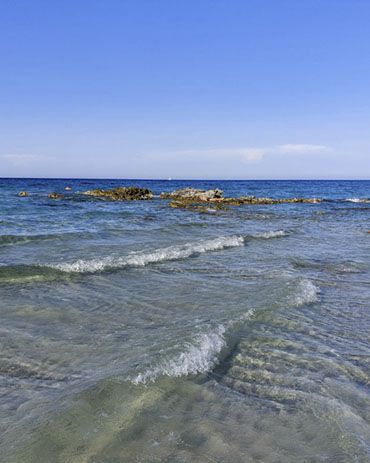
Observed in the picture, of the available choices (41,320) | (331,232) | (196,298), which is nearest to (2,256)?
(41,320)

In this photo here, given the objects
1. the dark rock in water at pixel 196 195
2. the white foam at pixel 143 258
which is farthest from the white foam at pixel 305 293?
the dark rock in water at pixel 196 195

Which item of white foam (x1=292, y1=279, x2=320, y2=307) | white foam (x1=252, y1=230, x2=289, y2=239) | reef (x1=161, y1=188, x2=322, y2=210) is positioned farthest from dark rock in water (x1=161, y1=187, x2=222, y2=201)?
white foam (x1=292, y1=279, x2=320, y2=307)

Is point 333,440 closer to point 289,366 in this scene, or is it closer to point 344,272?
point 289,366

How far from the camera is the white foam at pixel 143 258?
9018 mm

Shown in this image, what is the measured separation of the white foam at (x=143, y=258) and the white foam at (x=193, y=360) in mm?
4878

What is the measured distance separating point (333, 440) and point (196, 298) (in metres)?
4.04

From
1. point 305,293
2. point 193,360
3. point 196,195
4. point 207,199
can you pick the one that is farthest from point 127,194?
point 193,360

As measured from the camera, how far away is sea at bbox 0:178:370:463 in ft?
9.31

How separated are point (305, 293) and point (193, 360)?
3.68 m

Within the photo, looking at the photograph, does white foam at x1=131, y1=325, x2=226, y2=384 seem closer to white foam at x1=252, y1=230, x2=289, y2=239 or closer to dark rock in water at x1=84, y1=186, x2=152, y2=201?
white foam at x1=252, y1=230, x2=289, y2=239

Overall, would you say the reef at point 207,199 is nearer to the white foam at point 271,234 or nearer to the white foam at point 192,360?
the white foam at point 271,234

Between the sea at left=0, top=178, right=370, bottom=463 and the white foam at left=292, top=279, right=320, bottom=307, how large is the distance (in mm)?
24

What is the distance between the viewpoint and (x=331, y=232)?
59.1 ft

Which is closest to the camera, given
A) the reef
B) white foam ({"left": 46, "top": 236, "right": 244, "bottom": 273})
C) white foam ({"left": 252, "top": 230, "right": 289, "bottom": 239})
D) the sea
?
the sea
